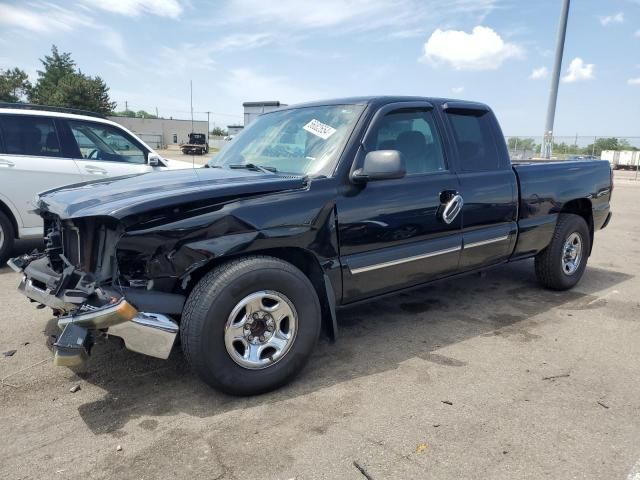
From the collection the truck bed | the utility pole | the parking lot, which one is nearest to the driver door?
the parking lot

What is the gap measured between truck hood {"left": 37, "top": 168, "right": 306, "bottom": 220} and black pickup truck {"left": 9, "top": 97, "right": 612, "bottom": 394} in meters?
0.01

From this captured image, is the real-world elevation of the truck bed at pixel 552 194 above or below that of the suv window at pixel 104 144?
below

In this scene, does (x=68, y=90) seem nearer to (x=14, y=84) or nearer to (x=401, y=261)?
(x=14, y=84)

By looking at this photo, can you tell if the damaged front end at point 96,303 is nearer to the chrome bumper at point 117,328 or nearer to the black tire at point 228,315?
the chrome bumper at point 117,328

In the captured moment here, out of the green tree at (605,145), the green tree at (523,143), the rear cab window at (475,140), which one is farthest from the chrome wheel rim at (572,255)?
the green tree at (605,145)

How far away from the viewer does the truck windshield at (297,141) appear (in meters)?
3.47

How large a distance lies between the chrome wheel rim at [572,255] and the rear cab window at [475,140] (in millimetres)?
1458

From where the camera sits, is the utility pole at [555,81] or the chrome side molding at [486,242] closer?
the chrome side molding at [486,242]

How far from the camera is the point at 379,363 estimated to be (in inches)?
136

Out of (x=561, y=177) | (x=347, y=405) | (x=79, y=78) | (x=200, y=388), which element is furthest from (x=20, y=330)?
(x=79, y=78)

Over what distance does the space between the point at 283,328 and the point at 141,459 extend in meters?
1.07

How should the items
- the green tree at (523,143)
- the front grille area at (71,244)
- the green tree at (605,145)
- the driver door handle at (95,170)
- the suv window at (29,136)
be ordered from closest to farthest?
1. the front grille area at (71,244)
2. the suv window at (29,136)
3. the driver door handle at (95,170)
4. the green tree at (605,145)
5. the green tree at (523,143)

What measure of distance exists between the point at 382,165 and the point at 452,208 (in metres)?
0.95

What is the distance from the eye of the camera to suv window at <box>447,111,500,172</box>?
4172 millimetres
